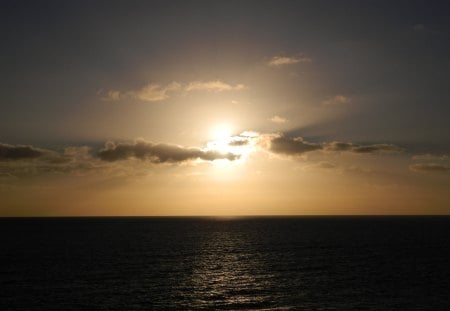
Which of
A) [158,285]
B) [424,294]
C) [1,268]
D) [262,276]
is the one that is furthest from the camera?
[1,268]

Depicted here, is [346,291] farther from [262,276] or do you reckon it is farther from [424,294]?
[262,276]

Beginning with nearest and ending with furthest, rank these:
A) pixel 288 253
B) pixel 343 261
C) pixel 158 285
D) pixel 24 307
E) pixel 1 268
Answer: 1. pixel 24 307
2. pixel 158 285
3. pixel 1 268
4. pixel 343 261
5. pixel 288 253

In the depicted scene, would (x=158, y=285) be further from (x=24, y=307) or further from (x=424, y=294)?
(x=424, y=294)

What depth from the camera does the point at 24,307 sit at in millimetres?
51625

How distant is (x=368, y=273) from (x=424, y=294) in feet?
62.1

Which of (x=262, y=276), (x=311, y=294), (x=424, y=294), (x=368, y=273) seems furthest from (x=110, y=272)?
(x=424, y=294)

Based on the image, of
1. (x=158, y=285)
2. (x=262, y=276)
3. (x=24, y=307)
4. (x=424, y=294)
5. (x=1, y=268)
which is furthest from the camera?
(x=1, y=268)

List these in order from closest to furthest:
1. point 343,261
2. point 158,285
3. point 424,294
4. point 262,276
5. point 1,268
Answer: point 424,294 → point 158,285 → point 262,276 → point 1,268 → point 343,261

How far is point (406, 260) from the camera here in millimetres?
95500

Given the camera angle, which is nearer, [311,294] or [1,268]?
[311,294]

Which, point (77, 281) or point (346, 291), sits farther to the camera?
point (77, 281)

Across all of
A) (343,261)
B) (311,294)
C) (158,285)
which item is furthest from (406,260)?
(158,285)

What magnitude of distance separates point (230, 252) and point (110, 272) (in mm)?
43420

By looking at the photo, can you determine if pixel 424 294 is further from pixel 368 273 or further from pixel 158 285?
pixel 158 285
